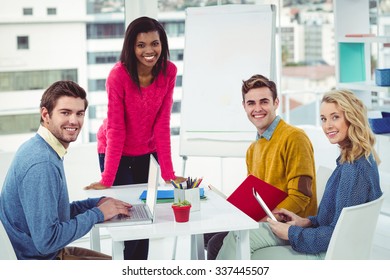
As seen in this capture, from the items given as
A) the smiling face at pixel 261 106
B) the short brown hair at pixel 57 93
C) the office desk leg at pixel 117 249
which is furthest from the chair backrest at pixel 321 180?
the short brown hair at pixel 57 93

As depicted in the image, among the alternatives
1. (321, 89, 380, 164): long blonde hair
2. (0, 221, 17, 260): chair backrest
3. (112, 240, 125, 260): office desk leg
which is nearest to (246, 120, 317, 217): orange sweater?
(321, 89, 380, 164): long blonde hair

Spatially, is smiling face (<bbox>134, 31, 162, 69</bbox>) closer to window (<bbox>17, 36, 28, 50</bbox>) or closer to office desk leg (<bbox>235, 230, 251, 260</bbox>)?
office desk leg (<bbox>235, 230, 251, 260</bbox>)

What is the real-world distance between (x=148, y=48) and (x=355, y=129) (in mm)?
1099

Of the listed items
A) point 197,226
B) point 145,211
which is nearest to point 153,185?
point 145,211

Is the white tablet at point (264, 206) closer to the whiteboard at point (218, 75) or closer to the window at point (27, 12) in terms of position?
the whiteboard at point (218, 75)

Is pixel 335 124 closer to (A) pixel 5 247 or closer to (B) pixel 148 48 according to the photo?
(B) pixel 148 48

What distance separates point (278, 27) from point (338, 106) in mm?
3092

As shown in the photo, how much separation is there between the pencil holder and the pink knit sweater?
593 mm

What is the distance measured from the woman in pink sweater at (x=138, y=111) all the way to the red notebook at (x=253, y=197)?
0.48 m

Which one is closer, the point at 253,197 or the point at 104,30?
the point at 253,197

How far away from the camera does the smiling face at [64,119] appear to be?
96.3 inches

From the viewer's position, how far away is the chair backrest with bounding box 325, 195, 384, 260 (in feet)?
7.72

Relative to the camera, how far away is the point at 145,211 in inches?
104

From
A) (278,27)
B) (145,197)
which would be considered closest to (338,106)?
(145,197)
